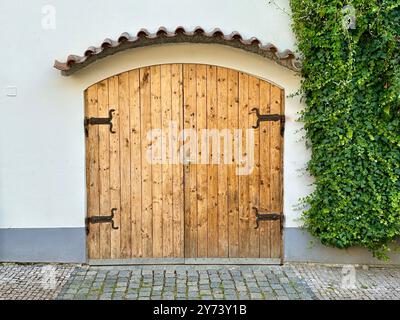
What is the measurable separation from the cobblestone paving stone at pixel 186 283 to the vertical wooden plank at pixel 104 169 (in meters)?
0.32

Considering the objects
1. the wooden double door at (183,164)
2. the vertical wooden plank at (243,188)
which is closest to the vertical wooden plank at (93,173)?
the wooden double door at (183,164)

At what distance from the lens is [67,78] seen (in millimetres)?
5598

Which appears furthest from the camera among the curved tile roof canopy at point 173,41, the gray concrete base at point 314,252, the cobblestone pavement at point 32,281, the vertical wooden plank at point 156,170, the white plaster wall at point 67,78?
the gray concrete base at point 314,252

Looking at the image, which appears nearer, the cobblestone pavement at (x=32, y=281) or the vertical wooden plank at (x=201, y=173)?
the cobblestone pavement at (x=32, y=281)

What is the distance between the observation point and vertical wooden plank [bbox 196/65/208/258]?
5.67m

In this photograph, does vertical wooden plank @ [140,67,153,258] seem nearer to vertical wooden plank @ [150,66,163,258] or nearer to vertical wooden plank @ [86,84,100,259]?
vertical wooden plank @ [150,66,163,258]

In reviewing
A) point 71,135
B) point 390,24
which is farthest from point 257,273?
point 390,24

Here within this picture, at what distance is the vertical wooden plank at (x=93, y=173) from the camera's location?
18.6ft

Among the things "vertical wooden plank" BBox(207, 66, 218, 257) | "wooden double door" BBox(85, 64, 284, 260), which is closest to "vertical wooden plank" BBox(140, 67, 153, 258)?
"wooden double door" BBox(85, 64, 284, 260)

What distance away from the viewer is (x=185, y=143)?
5711 mm

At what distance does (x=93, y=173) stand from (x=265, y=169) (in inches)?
82.8

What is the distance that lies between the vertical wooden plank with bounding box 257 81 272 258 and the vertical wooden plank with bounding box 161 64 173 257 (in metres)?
1.12

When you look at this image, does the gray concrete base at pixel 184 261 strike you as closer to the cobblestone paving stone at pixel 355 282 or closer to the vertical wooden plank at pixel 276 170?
the vertical wooden plank at pixel 276 170

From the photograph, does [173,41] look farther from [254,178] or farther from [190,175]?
[254,178]
